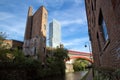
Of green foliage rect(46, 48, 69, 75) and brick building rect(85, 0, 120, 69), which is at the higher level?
brick building rect(85, 0, 120, 69)

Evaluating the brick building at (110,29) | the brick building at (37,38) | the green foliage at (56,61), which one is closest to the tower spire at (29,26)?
the brick building at (37,38)

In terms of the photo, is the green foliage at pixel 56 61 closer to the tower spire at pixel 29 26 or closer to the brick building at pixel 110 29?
the tower spire at pixel 29 26

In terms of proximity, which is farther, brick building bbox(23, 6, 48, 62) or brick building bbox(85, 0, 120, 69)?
brick building bbox(23, 6, 48, 62)

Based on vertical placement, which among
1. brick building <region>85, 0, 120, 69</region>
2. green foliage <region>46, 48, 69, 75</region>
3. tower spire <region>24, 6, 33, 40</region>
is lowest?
green foliage <region>46, 48, 69, 75</region>

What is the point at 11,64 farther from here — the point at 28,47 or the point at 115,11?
the point at 115,11

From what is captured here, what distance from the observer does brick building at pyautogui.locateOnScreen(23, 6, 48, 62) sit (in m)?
26.9

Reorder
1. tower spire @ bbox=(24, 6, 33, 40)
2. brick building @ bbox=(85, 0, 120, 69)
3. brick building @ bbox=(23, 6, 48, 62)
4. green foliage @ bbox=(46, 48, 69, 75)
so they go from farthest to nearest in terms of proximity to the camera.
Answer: tower spire @ bbox=(24, 6, 33, 40) → brick building @ bbox=(23, 6, 48, 62) → green foliage @ bbox=(46, 48, 69, 75) → brick building @ bbox=(85, 0, 120, 69)

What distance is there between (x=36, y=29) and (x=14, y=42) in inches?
296

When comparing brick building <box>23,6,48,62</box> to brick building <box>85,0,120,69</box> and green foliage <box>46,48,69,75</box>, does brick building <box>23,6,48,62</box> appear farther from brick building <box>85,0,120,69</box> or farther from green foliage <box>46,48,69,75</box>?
brick building <box>85,0,120,69</box>

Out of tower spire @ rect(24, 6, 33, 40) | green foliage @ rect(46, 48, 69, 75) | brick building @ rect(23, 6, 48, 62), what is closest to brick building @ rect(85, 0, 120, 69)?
green foliage @ rect(46, 48, 69, 75)

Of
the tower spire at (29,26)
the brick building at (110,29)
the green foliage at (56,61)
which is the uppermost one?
the tower spire at (29,26)

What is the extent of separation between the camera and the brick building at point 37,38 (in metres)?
26.9

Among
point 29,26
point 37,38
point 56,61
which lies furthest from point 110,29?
point 29,26

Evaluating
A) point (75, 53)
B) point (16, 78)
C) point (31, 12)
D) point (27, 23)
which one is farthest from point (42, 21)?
point (75, 53)
